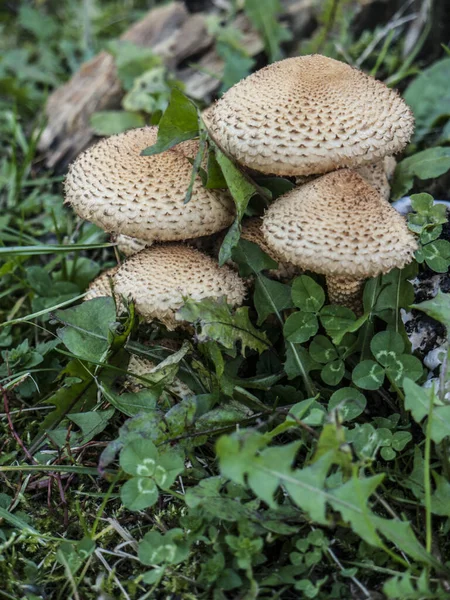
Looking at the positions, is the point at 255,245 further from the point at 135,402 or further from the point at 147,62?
the point at 147,62

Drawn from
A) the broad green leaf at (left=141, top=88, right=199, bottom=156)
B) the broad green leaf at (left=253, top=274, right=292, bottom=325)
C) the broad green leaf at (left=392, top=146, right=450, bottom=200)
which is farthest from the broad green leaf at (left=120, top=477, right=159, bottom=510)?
the broad green leaf at (left=392, top=146, right=450, bottom=200)

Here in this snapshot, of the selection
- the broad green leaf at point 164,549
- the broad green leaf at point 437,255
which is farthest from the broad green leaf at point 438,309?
the broad green leaf at point 164,549

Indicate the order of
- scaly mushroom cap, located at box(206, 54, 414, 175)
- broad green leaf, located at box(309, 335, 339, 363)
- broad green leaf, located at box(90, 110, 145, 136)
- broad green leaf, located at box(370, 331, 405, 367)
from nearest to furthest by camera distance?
scaly mushroom cap, located at box(206, 54, 414, 175) < broad green leaf, located at box(370, 331, 405, 367) < broad green leaf, located at box(309, 335, 339, 363) < broad green leaf, located at box(90, 110, 145, 136)

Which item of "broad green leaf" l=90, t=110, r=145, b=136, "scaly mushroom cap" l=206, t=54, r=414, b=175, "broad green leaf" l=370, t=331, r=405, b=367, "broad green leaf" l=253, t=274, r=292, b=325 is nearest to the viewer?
"scaly mushroom cap" l=206, t=54, r=414, b=175

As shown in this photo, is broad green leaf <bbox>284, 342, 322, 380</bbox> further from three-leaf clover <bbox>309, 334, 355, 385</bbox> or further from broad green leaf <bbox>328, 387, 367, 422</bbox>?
broad green leaf <bbox>328, 387, 367, 422</bbox>

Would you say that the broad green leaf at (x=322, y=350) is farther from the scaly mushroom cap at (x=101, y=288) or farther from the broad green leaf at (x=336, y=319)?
the scaly mushroom cap at (x=101, y=288)

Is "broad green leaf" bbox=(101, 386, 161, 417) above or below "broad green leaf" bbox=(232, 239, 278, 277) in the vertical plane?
below

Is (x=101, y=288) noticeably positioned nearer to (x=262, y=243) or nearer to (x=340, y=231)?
(x=262, y=243)
